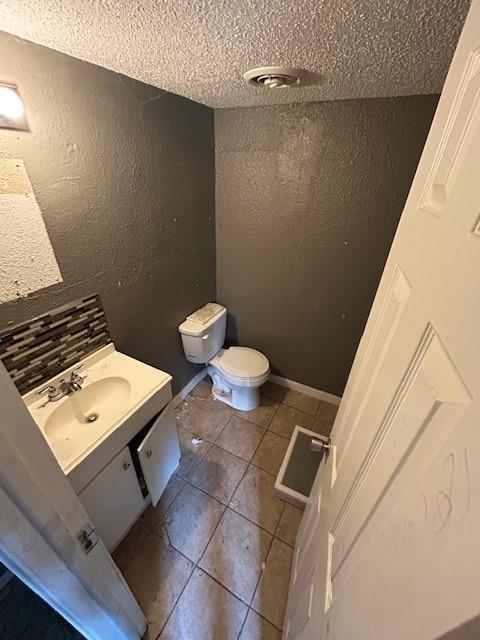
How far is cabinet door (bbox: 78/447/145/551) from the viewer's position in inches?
40.5

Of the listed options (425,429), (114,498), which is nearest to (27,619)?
(114,498)

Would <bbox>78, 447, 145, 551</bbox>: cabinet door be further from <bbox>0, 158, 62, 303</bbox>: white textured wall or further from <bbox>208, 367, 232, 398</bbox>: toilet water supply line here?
<bbox>208, 367, 232, 398</bbox>: toilet water supply line

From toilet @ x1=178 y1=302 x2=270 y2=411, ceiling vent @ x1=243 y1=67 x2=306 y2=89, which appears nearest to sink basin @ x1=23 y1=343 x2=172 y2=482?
toilet @ x1=178 y1=302 x2=270 y2=411

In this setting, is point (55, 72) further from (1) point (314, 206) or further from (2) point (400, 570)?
(2) point (400, 570)

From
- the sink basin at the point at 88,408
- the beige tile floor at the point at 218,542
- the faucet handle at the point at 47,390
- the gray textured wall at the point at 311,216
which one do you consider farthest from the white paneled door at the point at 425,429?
A: the faucet handle at the point at 47,390

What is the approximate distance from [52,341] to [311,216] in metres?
1.49

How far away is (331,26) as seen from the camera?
0.72 m

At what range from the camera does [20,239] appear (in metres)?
0.95

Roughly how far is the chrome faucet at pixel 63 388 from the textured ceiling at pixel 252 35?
3.81 ft

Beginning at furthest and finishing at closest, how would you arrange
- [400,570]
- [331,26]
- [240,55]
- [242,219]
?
[242,219]
[240,55]
[331,26]
[400,570]

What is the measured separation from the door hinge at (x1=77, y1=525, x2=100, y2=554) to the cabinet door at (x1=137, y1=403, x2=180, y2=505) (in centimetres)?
42

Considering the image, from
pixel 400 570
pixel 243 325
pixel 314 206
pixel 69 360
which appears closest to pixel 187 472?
pixel 69 360

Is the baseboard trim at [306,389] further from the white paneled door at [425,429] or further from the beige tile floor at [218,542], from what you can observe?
the white paneled door at [425,429]

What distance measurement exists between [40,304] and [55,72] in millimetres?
811
